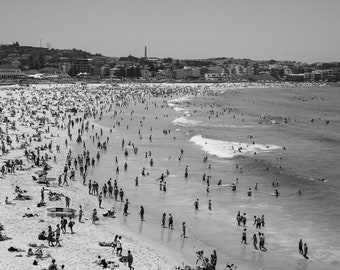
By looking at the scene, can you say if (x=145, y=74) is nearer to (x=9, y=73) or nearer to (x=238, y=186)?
(x=9, y=73)

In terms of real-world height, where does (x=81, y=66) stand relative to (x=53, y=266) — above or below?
above

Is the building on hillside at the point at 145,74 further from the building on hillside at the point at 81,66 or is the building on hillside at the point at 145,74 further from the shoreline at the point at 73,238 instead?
the shoreline at the point at 73,238

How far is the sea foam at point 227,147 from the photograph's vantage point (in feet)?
122

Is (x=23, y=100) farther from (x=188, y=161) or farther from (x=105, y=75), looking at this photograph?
(x=105, y=75)

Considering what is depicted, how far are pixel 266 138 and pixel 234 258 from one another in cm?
3116

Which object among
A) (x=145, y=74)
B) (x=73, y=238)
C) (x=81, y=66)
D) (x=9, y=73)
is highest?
(x=81, y=66)

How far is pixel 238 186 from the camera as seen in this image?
27031 millimetres

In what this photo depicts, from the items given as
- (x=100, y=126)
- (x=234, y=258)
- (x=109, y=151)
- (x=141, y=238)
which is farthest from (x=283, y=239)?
(x=100, y=126)

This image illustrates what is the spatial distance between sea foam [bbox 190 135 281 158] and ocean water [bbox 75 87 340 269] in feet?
0.28

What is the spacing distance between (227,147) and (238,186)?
12.8 meters

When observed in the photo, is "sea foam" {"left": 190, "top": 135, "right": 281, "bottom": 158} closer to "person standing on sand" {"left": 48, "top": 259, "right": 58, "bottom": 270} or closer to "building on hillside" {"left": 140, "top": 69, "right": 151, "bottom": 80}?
"person standing on sand" {"left": 48, "top": 259, "right": 58, "bottom": 270}

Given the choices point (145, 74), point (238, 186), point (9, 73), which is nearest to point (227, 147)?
point (238, 186)

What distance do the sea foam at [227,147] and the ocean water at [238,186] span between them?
3.3 inches

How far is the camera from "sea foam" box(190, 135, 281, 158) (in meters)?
37.1
